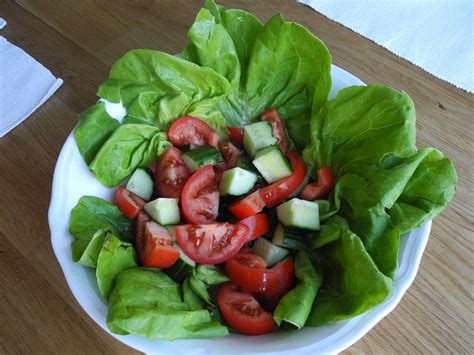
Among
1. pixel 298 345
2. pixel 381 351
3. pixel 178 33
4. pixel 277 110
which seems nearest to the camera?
pixel 298 345

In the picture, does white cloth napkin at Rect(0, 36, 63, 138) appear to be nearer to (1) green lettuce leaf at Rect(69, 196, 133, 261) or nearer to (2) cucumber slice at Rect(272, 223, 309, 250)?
(1) green lettuce leaf at Rect(69, 196, 133, 261)

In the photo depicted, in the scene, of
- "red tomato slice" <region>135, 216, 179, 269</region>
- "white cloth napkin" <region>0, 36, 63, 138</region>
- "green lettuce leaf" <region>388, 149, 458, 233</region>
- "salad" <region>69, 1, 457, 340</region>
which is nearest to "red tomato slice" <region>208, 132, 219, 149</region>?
"salad" <region>69, 1, 457, 340</region>

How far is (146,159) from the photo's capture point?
1007 millimetres

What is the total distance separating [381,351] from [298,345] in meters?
0.25

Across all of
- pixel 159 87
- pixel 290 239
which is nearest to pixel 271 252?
pixel 290 239

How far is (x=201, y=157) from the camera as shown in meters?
0.96

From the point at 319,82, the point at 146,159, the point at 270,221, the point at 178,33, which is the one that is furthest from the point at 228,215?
the point at 178,33

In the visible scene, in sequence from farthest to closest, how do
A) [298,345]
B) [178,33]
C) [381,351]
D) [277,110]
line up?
1. [178,33]
2. [277,110]
3. [381,351]
4. [298,345]

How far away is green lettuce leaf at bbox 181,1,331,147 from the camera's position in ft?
3.23

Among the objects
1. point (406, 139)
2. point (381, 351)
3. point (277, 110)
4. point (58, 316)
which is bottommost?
point (58, 316)

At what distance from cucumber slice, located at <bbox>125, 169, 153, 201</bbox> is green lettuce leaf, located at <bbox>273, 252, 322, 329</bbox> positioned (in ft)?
1.03

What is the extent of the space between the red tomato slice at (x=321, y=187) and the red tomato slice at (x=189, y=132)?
22cm

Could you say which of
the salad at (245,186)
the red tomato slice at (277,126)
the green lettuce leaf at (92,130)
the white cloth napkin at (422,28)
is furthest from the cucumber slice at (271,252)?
the white cloth napkin at (422,28)

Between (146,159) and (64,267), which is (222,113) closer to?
(146,159)
